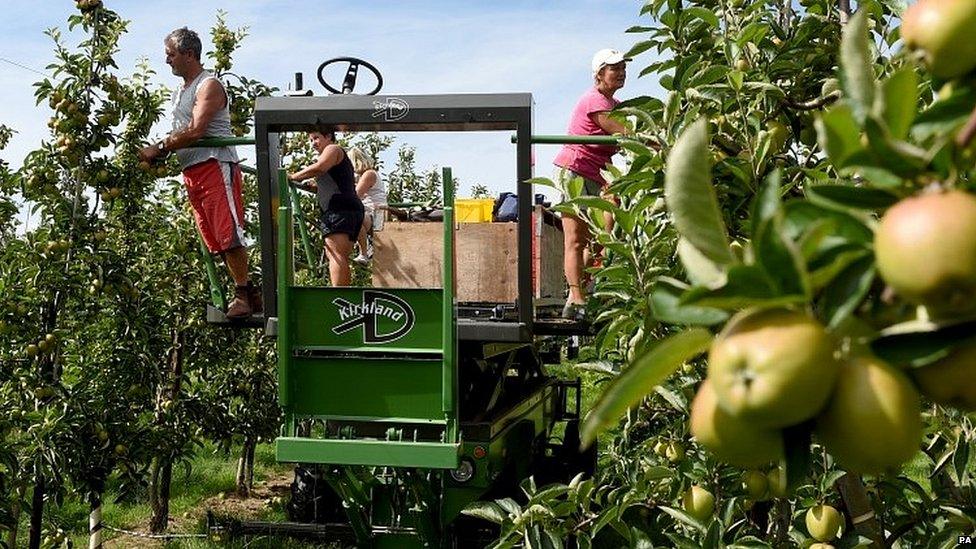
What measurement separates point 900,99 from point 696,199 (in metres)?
0.16

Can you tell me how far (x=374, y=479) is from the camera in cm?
470

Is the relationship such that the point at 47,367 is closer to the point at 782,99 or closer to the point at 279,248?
the point at 279,248

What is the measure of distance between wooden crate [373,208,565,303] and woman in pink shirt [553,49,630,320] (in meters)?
0.30

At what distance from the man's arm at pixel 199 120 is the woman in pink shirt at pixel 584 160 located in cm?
181

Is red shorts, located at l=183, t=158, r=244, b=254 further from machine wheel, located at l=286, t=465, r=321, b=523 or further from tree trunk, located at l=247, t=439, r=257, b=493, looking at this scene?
tree trunk, located at l=247, t=439, r=257, b=493

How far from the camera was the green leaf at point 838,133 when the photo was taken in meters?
0.67

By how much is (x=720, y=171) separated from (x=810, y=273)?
1.44 m

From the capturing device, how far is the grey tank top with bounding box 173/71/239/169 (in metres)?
5.02

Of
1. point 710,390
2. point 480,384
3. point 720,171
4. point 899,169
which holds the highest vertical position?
point 720,171

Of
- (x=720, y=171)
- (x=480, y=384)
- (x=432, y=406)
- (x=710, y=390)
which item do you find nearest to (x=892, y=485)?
(x=720, y=171)

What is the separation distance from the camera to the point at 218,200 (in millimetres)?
5066

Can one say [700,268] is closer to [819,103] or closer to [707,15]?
[819,103]

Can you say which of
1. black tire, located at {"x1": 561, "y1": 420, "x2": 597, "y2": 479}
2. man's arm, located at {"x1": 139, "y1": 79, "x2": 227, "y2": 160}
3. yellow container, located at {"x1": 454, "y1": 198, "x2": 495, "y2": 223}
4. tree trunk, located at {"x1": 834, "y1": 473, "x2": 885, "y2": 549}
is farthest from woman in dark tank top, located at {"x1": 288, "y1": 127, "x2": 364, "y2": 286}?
tree trunk, located at {"x1": 834, "y1": 473, "x2": 885, "y2": 549}

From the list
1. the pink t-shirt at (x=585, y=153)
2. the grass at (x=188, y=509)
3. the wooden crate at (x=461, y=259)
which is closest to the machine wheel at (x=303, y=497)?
the grass at (x=188, y=509)
